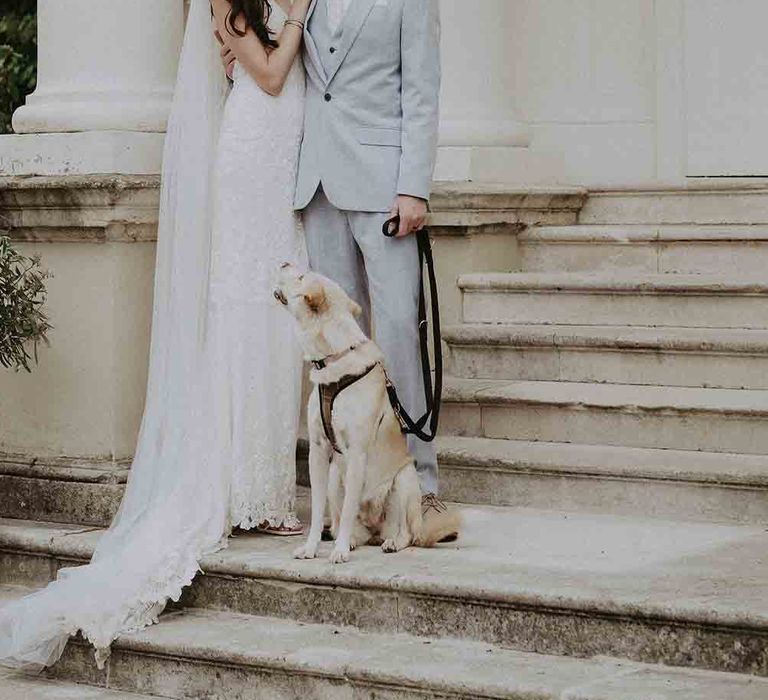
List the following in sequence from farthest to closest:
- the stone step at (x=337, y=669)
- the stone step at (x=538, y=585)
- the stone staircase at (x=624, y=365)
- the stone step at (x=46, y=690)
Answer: the stone staircase at (x=624, y=365)
the stone step at (x=46, y=690)
the stone step at (x=538, y=585)
the stone step at (x=337, y=669)

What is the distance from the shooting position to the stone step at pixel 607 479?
5508 millimetres

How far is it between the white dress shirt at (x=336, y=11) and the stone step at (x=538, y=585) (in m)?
1.62

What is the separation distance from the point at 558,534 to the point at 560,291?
1400 millimetres

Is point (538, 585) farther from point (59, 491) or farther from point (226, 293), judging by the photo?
point (59, 491)

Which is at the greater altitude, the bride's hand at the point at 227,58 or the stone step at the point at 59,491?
the bride's hand at the point at 227,58

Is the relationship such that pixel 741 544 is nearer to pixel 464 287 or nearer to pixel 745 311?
pixel 745 311

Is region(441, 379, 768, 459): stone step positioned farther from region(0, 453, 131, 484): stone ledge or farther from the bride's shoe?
region(0, 453, 131, 484): stone ledge

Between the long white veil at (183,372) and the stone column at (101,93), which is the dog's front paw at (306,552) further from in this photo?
the stone column at (101,93)

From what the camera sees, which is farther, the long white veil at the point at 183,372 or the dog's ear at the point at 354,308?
the long white veil at the point at 183,372

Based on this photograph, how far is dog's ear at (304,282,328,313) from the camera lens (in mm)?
5059

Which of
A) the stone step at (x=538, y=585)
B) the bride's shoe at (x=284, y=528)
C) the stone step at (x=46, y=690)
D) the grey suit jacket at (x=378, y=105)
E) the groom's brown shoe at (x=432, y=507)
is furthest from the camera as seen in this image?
the bride's shoe at (x=284, y=528)

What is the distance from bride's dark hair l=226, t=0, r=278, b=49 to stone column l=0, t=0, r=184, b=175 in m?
0.57

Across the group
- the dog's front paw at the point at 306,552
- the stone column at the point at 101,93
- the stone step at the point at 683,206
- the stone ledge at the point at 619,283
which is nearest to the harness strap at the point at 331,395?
the dog's front paw at the point at 306,552

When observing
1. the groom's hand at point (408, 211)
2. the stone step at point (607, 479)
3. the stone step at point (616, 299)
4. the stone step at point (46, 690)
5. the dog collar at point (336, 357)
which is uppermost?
the groom's hand at point (408, 211)
